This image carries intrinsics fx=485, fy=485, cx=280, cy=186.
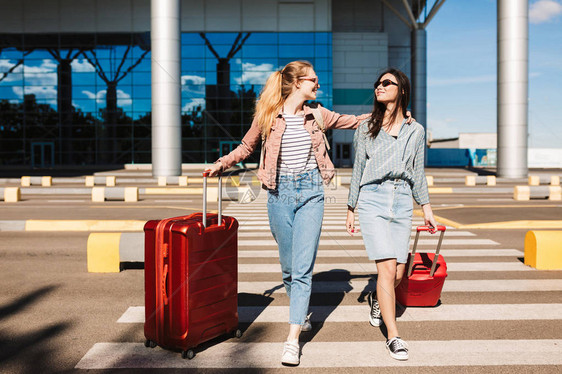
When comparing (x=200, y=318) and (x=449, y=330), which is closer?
(x=200, y=318)

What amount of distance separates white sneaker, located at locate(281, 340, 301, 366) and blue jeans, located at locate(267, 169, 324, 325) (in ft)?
0.55

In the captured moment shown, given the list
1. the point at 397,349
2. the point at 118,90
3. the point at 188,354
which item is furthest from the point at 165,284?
the point at 118,90

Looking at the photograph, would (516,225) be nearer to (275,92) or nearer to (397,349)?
(397,349)

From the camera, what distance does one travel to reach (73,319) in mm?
4414

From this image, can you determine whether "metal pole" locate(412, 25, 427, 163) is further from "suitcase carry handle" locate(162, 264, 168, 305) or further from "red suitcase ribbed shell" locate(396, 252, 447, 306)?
"suitcase carry handle" locate(162, 264, 168, 305)

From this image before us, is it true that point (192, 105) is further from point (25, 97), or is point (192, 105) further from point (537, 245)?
point (537, 245)

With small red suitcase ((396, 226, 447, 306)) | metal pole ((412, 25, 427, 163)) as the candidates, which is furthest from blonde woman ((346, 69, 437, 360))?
metal pole ((412, 25, 427, 163))

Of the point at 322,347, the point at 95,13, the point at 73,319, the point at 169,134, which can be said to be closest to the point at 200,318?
the point at 322,347

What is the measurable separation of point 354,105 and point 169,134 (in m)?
20.7

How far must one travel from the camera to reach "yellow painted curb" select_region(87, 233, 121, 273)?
6.30 metres

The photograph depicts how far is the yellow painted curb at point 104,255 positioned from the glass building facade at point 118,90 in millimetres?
35734

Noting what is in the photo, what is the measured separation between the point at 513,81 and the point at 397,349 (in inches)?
1146

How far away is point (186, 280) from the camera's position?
3.45 metres

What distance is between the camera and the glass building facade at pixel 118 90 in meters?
41.2
